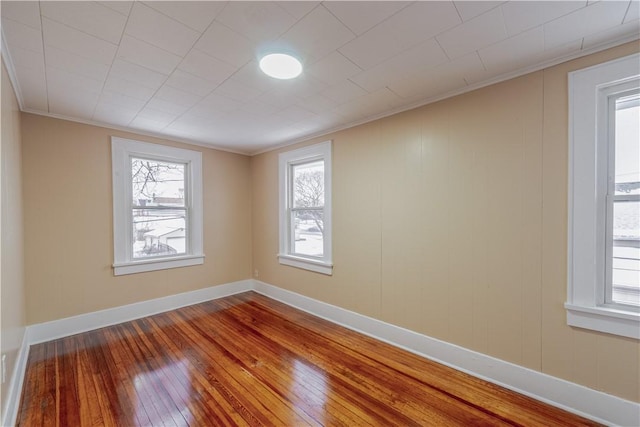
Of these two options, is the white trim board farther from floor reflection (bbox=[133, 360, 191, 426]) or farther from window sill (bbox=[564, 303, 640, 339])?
window sill (bbox=[564, 303, 640, 339])

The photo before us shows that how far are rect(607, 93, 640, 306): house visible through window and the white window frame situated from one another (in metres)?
0.03

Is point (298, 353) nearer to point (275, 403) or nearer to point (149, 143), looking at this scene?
point (275, 403)

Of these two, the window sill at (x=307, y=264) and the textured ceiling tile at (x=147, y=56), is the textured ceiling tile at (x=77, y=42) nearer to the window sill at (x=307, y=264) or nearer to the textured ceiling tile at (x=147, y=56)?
the textured ceiling tile at (x=147, y=56)

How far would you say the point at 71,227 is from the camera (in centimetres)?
305

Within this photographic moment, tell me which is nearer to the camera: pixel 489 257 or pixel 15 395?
pixel 15 395

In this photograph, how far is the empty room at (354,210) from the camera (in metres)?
1.64

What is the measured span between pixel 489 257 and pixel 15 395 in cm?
367

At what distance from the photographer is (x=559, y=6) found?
1408mm

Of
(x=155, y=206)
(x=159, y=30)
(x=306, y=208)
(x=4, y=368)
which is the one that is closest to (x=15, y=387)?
(x=4, y=368)

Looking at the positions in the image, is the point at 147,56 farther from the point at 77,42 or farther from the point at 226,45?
the point at 226,45

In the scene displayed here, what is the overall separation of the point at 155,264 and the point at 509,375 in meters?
4.13

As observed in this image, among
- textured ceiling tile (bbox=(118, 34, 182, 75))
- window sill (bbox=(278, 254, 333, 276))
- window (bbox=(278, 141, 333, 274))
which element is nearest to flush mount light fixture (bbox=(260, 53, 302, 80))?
textured ceiling tile (bbox=(118, 34, 182, 75))

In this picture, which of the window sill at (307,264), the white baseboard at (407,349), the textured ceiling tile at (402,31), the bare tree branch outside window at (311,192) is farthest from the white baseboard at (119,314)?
the textured ceiling tile at (402,31)

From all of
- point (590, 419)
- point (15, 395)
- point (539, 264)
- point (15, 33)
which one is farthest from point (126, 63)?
→ point (590, 419)
